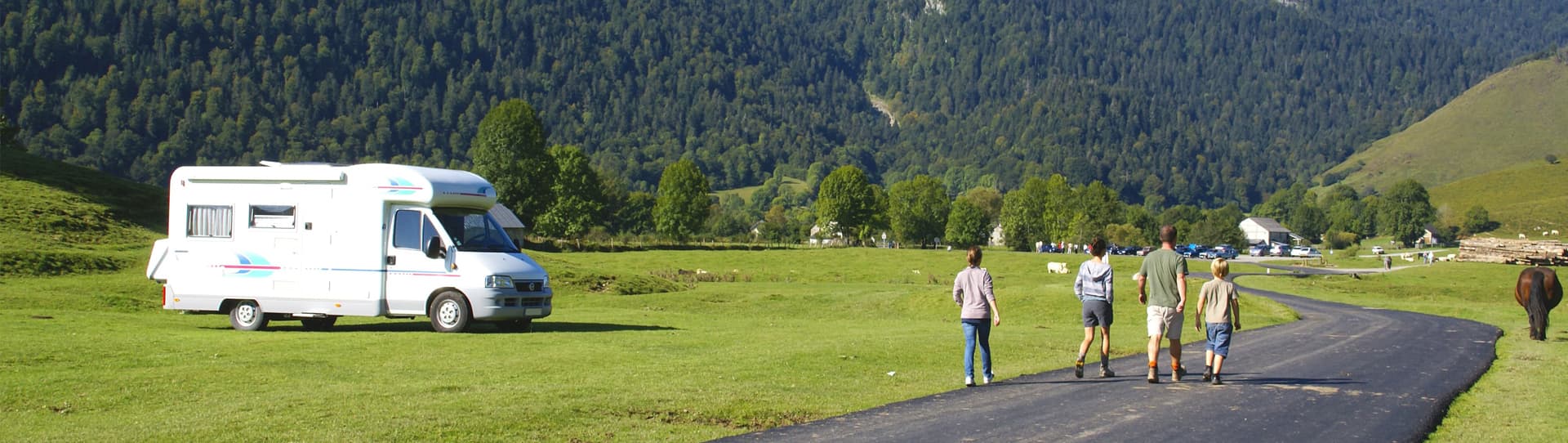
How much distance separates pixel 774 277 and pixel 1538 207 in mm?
149820

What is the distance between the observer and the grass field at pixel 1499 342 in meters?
12.8

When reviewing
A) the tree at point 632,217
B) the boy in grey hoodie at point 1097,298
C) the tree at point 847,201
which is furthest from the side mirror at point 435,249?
the tree at point 632,217

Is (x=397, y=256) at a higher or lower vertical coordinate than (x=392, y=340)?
higher

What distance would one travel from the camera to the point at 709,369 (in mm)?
17172

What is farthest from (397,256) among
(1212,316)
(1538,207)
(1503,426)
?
(1538,207)

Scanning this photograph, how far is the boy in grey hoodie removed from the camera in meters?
16.6

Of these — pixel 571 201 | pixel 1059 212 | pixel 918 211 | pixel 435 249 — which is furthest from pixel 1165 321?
pixel 918 211

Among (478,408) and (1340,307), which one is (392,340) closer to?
(478,408)

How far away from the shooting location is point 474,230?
2405cm

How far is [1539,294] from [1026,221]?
425ft

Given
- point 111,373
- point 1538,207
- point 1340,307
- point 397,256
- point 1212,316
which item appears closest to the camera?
point 111,373

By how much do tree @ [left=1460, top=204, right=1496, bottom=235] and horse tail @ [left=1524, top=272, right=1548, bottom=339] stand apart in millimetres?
170754

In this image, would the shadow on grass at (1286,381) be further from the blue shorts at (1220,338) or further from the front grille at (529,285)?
the front grille at (529,285)

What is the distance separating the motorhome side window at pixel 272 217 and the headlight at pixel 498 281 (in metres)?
4.30
